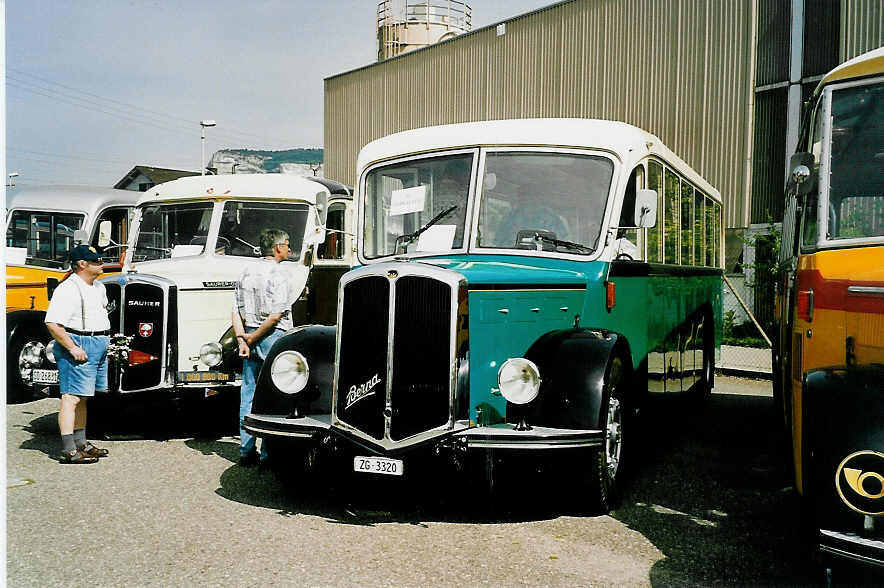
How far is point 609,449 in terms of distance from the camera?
566cm

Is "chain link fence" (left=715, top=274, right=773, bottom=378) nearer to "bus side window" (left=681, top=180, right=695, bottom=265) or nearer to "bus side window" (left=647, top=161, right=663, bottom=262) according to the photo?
"bus side window" (left=681, top=180, right=695, bottom=265)

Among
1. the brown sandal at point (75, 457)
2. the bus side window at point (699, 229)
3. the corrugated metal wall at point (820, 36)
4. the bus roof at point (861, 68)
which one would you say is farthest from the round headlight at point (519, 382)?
the corrugated metal wall at point (820, 36)

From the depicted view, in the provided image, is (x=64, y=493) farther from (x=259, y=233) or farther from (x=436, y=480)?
(x=259, y=233)

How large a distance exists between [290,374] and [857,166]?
363cm

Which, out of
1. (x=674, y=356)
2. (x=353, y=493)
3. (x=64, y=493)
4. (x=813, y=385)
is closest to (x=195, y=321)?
(x=64, y=493)

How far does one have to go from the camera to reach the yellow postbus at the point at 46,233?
35.0 feet

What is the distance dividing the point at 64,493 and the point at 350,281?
8.63 feet

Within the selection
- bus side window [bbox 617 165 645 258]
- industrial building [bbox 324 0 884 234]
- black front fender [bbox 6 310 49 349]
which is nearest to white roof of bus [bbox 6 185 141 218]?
black front fender [bbox 6 310 49 349]

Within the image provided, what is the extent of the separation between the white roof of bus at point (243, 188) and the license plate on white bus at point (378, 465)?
15.4ft

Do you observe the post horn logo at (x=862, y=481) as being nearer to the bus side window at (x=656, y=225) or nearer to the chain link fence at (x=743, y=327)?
the bus side window at (x=656, y=225)

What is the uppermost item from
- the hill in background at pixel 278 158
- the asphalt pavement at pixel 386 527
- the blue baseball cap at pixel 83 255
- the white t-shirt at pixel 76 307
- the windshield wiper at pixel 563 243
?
the hill in background at pixel 278 158

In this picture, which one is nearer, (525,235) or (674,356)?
(525,235)

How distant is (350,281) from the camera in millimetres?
5473

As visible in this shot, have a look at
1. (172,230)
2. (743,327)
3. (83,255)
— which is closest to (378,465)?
(83,255)
